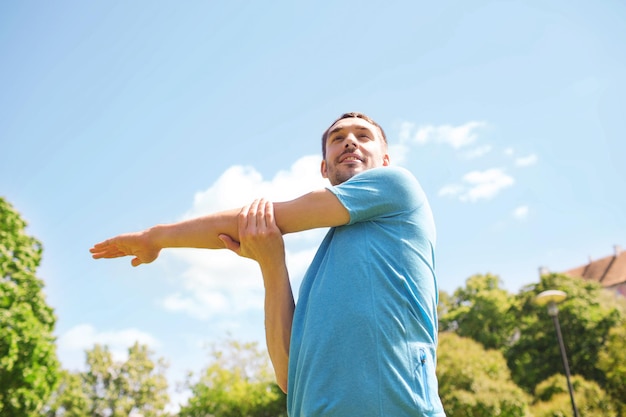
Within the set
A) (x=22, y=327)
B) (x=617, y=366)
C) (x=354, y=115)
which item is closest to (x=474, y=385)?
(x=617, y=366)

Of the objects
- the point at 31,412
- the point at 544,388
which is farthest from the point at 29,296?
the point at 544,388

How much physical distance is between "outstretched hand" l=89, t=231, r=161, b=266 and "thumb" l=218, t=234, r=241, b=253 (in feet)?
1.09

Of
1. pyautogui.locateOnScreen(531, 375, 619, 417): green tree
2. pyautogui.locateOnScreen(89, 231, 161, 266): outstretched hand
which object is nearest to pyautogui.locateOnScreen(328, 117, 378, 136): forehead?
pyautogui.locateOnScreen(89, 231, 161, 266): outstretched hand

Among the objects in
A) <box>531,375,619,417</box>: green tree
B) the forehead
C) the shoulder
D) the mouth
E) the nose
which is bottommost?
<box>531,375,619,417</box>: green tree

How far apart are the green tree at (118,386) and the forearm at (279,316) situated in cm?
4154

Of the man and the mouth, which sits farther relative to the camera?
the mouth

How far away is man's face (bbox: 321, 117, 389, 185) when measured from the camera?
2363 millimetres

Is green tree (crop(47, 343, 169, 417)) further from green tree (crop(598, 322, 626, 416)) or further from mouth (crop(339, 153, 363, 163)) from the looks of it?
mouth (crop(339, 153, 363, 163))

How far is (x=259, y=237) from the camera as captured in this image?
2.09m

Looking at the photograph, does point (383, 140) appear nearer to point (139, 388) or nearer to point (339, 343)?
point (339, 343)

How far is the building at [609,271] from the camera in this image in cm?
5050

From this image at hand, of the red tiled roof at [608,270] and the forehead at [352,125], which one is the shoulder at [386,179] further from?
the red tiled roof at [608,270]

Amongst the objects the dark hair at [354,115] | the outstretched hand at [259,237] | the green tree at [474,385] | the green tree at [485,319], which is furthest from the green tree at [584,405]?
the outstretched hand at [259,237]

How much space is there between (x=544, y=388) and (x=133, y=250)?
26.2 metres
